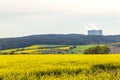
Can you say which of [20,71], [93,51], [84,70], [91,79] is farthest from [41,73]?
[93,51]

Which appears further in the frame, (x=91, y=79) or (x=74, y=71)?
(x=74, y=71)

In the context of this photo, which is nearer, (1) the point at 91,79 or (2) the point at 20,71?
(1) the point at 91,79

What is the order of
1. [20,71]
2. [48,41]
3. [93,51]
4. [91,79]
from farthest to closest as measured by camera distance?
1. [48,41]
2. [93,51]
3. [20,71]
4. [91,79]

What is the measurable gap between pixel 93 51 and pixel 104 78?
215 ft

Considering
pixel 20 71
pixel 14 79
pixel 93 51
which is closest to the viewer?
pixel 14 79

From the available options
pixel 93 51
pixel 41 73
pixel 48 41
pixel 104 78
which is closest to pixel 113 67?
pixel 41 73

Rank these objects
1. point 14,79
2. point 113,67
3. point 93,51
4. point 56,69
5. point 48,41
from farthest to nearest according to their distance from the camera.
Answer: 1. point 48,41
2. point 93,51
3. point 113,67
4. point 56,69
5. point 14,79

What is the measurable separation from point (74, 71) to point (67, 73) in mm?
970

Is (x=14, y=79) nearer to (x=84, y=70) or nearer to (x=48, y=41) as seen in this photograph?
(x=84, y=70)

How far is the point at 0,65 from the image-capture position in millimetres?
30453

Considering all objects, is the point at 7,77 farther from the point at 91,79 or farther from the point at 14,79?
A: the point at 91,79

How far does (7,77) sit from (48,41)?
176 m

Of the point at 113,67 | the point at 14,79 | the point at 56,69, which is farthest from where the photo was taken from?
the point at 113,67

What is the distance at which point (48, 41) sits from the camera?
652 feet
